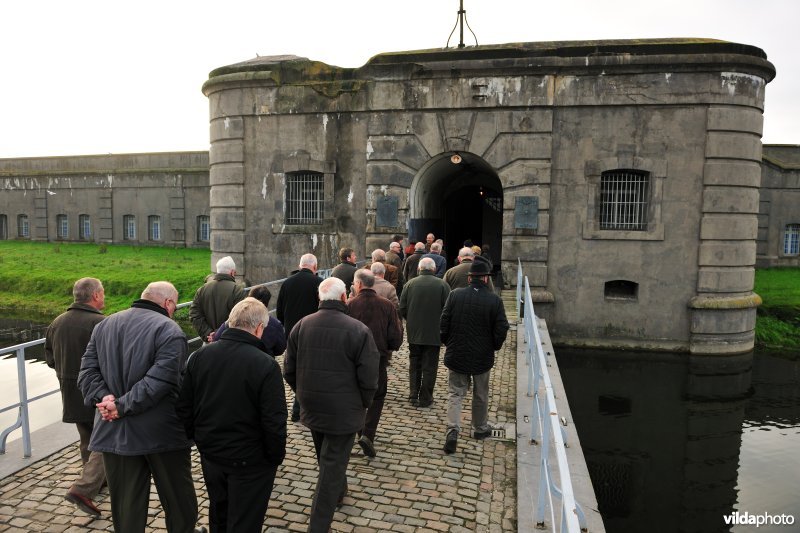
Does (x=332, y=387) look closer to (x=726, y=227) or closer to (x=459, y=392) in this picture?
(x=459, y=392)

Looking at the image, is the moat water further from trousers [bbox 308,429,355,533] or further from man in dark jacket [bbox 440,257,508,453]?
trousers [bbox 308,429,355,533]

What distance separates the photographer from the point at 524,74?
14305 mm

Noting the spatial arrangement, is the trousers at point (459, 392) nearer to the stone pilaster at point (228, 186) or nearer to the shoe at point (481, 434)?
the shoe at point (481, 434)

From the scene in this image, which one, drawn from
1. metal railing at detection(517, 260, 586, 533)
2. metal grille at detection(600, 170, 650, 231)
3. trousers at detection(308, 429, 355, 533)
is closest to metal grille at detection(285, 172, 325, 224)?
metal grille at detection(600, 170, 650, 231)

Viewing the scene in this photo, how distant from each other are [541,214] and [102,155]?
1195 inches

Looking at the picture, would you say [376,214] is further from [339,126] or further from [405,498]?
[405,498]

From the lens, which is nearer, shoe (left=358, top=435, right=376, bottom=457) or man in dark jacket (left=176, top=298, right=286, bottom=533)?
man in dark jacket (left=176, top=298, right=286, bottom=533)

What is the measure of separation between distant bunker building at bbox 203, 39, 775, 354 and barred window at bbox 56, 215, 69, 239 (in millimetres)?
25777

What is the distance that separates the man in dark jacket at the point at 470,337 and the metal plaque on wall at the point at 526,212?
26.2 ft

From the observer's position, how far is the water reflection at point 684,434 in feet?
26.5

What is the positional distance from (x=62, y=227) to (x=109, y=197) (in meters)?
4.35

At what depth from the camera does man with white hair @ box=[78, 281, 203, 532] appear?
438cm

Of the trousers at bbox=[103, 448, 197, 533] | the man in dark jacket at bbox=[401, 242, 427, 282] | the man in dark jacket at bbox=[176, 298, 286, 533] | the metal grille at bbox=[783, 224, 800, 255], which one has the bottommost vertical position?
the trousers at bbox=[103, 448, 197, 533]

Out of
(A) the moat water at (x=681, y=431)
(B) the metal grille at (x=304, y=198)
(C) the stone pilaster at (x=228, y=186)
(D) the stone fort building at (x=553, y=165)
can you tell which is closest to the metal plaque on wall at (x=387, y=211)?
(D) the stone fort building at (x=553, y=165)
